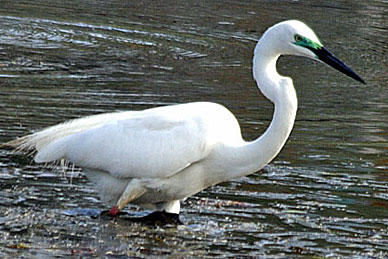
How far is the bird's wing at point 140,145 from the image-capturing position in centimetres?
717

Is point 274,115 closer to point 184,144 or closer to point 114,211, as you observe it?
point 184,144

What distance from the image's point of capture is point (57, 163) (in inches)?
312

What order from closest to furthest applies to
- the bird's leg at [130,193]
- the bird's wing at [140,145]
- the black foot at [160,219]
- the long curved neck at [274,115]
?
the long curved neck at [274,115]
the bird's wing at [140,145]
the bird's leg at [130,193]
the black foot at [160,219]

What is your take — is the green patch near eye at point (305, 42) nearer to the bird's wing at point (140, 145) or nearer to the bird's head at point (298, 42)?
the bird's head at point (298, 42)

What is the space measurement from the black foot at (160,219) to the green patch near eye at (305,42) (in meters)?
1.76

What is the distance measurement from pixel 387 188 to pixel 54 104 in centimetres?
414

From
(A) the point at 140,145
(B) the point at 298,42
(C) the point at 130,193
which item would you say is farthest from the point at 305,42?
(C) the point at 130,193

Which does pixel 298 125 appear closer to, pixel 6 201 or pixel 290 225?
pixel 290 225

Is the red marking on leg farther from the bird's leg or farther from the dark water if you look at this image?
the dark water

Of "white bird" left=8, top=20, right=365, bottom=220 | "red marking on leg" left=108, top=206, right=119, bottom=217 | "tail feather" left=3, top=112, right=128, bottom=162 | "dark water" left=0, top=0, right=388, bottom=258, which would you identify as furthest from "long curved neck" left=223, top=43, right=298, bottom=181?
"tail feather" left=3, top=112, right=128, bottom=162

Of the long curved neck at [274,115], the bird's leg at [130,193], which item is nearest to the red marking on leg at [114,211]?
the bird's leg at [130,193]

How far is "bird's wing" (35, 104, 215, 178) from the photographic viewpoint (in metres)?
7.17

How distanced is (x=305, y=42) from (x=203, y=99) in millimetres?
4706

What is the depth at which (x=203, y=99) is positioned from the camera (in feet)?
38.4
